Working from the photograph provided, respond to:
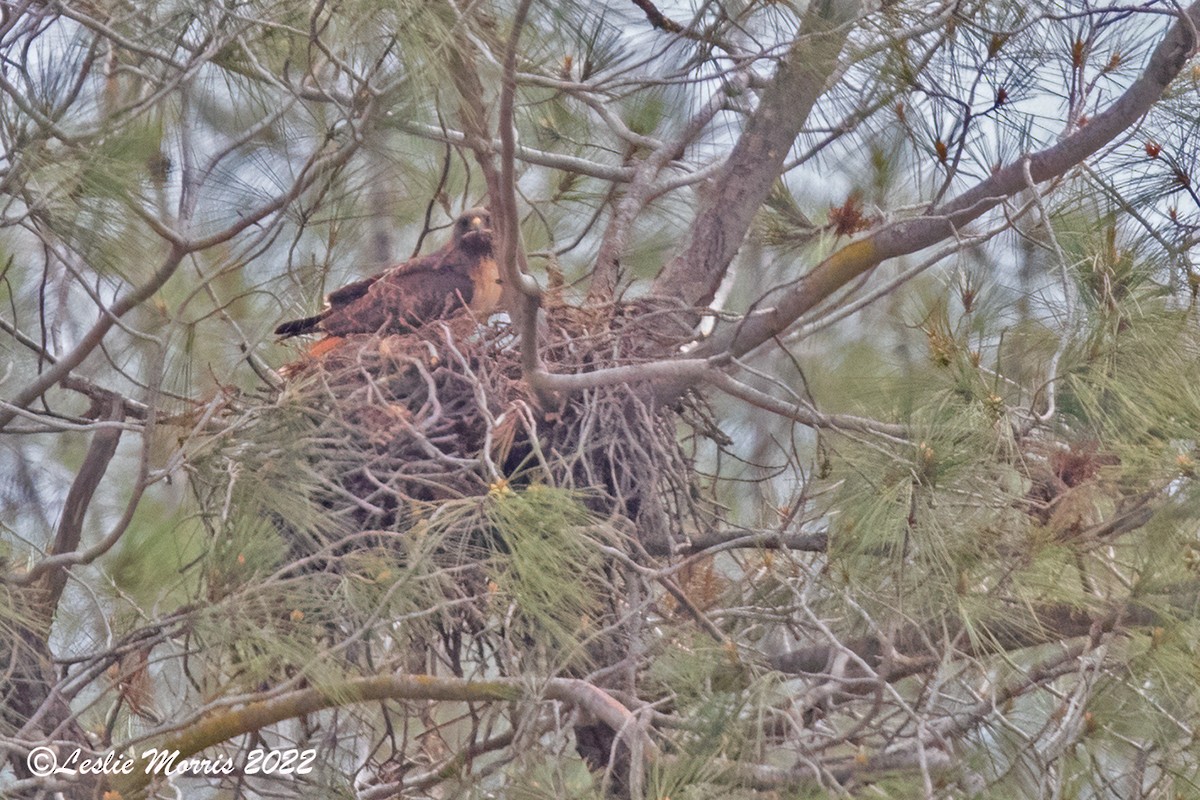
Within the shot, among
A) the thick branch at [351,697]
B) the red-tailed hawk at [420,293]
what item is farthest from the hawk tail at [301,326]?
the thick branch at [351,697]

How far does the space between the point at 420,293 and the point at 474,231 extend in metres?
0.41

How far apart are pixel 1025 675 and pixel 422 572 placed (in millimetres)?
1243

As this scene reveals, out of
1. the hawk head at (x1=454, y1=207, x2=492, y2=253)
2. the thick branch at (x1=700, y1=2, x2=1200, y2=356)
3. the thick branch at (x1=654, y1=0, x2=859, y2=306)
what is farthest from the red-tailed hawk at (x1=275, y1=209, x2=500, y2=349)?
the thick branch at (x1=700, y1=2, x2=1200, y2=356)

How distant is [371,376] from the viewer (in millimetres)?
3555

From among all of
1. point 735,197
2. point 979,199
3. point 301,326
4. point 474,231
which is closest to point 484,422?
point 301,326

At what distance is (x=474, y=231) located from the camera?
A: 442 cm

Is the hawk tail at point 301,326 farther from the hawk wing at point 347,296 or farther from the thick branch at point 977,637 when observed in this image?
the thick branch at point 977,637

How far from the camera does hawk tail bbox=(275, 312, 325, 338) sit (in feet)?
13.3

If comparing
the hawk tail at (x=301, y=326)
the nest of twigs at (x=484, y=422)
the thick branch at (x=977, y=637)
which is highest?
the hawk tail at (x=301, y=326)

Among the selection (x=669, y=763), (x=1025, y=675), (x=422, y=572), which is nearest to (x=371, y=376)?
(x=422, y=572)

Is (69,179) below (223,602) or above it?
above

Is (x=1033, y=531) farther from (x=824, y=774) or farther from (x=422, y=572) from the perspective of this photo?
(x=422, y=572)

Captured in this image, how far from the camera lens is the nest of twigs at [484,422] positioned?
3258mm

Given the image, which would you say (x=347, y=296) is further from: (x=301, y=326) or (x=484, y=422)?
(x=484, y=422)
